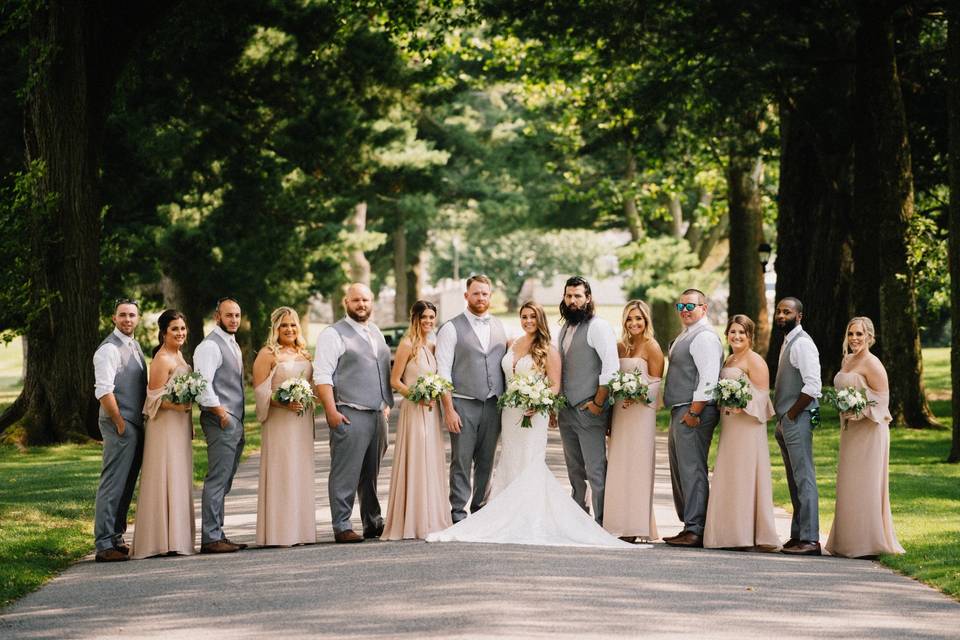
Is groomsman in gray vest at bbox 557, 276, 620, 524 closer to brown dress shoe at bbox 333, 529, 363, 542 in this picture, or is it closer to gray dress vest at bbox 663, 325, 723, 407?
gray dress vest at bbox 663, 325, 723, 407

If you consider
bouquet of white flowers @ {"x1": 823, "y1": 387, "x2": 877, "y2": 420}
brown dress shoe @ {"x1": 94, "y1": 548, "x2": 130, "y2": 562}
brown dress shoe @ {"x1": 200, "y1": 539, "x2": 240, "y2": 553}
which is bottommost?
brown dress shoe @ {"x1": 94, "y1": 548, "x2": 130, "y2": 562}

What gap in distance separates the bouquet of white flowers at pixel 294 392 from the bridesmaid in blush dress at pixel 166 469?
0.76 metres

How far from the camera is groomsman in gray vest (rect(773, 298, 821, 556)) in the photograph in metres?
11.9

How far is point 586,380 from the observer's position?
12.5 m

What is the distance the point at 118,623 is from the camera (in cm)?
878

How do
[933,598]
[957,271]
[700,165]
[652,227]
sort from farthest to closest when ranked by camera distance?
[652,227] < [700,165] < [957,271] < [933,598]

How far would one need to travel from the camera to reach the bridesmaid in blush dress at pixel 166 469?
1171cm

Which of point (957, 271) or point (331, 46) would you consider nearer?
point (957, 271)

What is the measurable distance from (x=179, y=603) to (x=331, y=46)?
24.3 metres

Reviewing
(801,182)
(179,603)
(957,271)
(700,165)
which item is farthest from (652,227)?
(179,603)

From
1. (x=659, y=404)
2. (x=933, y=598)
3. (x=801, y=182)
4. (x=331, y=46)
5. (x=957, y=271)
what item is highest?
(x=331, y=46)

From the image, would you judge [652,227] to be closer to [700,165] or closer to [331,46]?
[700,165]

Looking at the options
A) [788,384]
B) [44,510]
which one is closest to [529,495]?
[788,384]

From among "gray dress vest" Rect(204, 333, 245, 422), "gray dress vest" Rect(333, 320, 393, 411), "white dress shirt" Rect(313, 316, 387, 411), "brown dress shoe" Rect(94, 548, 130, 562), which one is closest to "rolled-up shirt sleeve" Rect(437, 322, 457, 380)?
"gray dress vest" Rect(333, 320, 393, 411)
